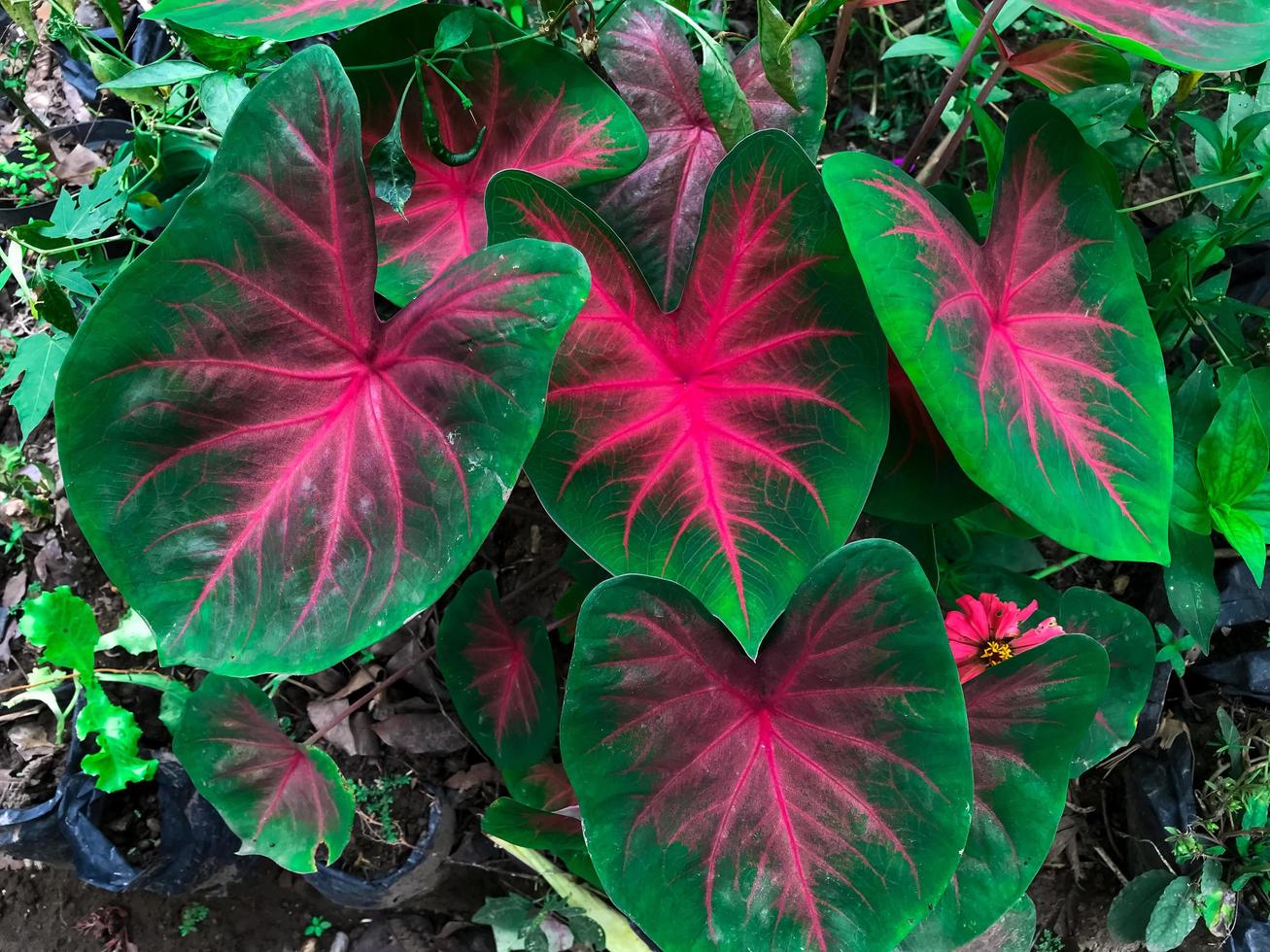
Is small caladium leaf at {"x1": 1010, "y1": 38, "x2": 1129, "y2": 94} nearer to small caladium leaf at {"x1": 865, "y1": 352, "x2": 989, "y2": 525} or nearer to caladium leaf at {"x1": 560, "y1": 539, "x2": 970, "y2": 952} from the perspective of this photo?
small caladium leaf at {"x1": 865, "y1": 352, "x2": 989, "y2": 525}

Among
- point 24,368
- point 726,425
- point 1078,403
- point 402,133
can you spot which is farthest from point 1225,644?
point 24,368

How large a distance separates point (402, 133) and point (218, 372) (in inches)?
18.3

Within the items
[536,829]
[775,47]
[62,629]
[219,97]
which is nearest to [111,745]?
[62,629]

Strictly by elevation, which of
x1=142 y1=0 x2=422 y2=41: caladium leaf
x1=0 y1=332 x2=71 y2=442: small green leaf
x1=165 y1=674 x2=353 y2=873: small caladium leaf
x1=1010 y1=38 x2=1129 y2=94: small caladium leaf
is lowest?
x1=165 y1=674 x2=353 y2=873: small caladium leaf

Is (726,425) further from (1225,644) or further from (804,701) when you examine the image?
(1225,644)

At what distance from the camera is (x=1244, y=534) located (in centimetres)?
114

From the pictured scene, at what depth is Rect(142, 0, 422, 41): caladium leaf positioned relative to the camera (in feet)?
3.01

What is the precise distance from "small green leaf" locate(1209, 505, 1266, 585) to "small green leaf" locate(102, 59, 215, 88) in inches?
55.4

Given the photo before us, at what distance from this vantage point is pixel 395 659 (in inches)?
68.2

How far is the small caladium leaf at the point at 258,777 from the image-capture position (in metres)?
1.21

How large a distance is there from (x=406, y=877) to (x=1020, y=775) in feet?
3.59

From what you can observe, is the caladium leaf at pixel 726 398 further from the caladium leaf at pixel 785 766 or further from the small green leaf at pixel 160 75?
the small green leaf at pixel 160 75

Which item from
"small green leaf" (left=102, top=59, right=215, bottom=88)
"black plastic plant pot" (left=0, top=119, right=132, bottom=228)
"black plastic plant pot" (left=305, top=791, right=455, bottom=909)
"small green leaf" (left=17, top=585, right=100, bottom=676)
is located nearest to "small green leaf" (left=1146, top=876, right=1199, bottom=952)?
"black plastic plant pot" (left=305, top=791, right=455, bottom=909)

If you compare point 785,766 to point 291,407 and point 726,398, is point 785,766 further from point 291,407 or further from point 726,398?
point 291,407
